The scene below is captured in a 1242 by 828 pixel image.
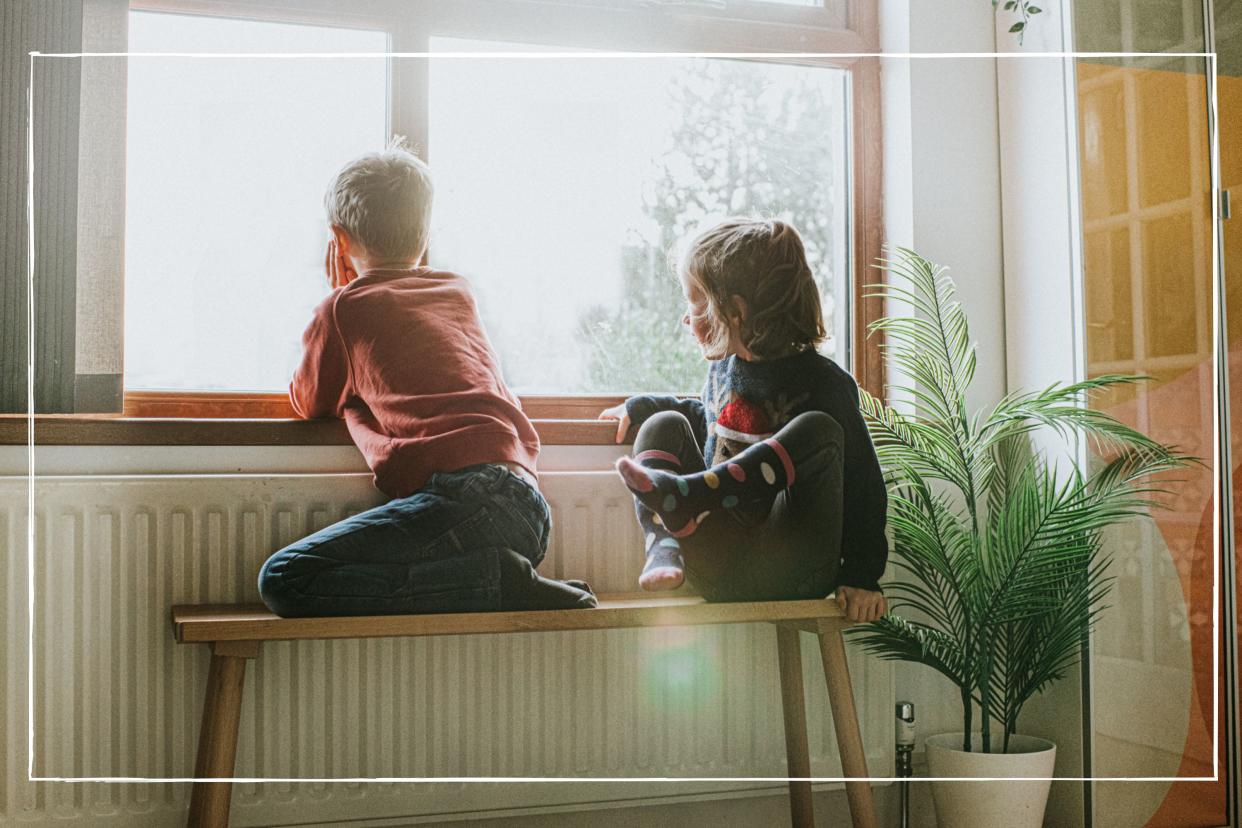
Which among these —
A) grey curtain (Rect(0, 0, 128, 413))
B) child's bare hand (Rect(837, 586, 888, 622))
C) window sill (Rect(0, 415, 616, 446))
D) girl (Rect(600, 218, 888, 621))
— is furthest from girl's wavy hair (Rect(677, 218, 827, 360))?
grey curtain (Rect(0, 0, 128, 413))

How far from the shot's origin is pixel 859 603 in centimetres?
161

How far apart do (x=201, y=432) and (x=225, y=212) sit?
35 cm

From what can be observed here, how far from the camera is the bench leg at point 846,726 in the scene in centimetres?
166

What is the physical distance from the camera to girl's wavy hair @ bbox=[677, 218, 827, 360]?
160 cm

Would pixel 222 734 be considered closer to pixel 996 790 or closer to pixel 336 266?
pixel 336 266

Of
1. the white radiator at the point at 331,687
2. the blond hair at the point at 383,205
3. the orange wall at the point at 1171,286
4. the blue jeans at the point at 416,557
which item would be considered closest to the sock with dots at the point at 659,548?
the white radiator at the point at 331,687

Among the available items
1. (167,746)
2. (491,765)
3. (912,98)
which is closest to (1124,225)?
(912,98)

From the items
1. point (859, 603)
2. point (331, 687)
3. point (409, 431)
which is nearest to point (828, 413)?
point (859, 603)

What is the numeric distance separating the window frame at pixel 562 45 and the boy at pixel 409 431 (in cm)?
10

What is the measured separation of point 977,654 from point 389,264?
115 cm

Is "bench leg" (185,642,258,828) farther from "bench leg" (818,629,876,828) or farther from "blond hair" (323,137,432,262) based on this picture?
"bench leg" (818,629,876,828)

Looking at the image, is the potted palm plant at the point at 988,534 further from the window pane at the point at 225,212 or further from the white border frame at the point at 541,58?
the window pane at the point at 225,212

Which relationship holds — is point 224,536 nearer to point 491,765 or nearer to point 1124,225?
point 491,765

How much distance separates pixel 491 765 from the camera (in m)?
1.70
